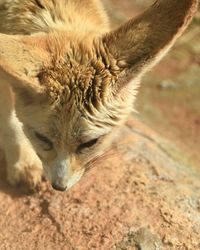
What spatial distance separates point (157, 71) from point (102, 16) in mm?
5544

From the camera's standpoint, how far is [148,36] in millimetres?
3852

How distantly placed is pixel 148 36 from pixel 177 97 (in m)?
5.98

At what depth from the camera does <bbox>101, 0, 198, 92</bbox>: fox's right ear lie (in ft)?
12.3

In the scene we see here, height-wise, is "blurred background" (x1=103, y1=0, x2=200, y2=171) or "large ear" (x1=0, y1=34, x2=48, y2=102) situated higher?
"large ear" (x1=0, y1=34, x2=48, y2=102)

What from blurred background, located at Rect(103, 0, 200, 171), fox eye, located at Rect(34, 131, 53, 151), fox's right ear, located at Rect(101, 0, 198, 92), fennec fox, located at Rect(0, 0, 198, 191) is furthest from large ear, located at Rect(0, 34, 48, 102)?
blurred background, located at Rect(103, 0, 200, 171)

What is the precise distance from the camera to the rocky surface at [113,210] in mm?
4531

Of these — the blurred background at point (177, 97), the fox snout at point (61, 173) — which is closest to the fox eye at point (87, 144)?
the fox snout at point (61, 173)

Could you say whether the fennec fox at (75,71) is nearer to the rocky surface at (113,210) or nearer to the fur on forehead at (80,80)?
the fur on forehead at (80,80)

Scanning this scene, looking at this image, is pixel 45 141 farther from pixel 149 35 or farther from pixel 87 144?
pixel 149 35

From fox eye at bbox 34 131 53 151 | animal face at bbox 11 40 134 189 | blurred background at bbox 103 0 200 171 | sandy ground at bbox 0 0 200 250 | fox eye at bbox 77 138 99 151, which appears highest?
animal face at bbox 11 40 134 189

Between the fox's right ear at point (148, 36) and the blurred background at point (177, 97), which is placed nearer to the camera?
the fox's right ear at point (148, 36)

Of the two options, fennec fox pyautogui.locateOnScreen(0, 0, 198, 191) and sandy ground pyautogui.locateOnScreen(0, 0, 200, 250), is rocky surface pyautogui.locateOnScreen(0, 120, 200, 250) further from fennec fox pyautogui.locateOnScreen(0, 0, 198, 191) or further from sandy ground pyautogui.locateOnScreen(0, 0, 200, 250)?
fennec fox pyautogui.locateOnScreen(0, 0, 198, 191)

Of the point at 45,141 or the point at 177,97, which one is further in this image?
the point at 177,97

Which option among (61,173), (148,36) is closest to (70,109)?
(61,173)
